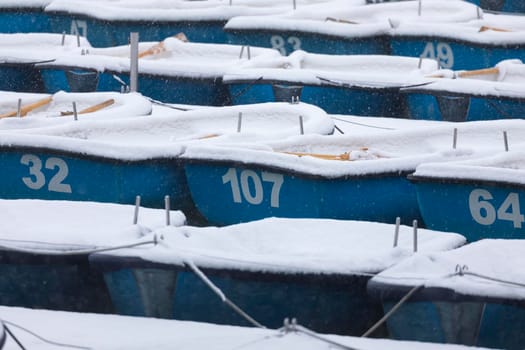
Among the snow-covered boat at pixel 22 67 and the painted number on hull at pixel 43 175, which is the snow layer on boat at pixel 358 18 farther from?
the painted number on hull at pixel 43 175

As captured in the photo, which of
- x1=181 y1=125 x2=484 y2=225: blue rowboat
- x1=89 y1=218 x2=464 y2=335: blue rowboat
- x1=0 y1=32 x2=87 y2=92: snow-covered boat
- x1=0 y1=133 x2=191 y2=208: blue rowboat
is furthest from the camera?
x1=0 y1=32 x2=87 y2=92: snow-covered boat

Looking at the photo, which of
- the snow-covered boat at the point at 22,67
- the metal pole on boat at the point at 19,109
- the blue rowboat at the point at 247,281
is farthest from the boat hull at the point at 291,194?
the snow-covered boat at the point at 22,67

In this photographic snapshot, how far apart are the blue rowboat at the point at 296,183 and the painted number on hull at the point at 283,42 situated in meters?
4.39

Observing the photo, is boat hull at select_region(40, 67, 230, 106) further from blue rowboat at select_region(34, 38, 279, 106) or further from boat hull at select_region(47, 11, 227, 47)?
boat hull at select_region(47, 11, 227, 47)

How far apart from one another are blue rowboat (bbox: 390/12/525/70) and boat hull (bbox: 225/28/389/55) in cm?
21

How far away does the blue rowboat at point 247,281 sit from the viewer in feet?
18.4

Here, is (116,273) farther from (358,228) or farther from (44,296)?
(358,228)

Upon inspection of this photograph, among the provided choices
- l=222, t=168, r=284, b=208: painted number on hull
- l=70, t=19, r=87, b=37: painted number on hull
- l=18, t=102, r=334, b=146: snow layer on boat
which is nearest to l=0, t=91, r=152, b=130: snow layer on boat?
l=18, t=102, r=334, b=146: snow layer on boat

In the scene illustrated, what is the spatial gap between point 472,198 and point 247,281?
223cm

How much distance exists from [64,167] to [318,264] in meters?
2.98

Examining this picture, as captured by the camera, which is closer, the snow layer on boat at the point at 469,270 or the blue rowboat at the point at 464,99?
the snow layer on boat at the point at 469,270

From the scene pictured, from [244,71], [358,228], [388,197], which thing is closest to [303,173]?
[388,197]

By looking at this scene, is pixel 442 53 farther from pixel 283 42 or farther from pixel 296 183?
pixel 296 183

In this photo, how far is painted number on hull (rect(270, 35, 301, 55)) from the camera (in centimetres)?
1241
